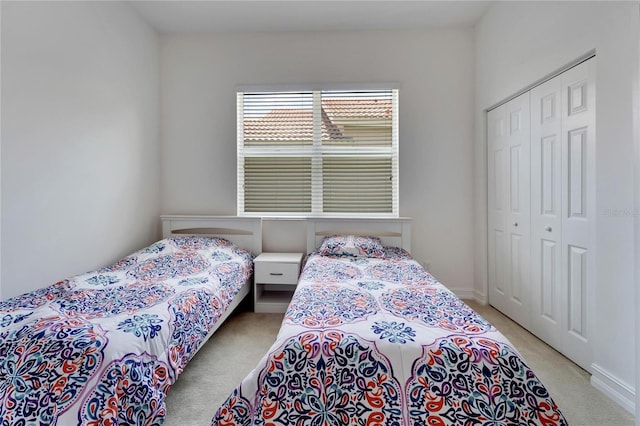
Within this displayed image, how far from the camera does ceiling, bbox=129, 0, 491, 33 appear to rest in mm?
2686

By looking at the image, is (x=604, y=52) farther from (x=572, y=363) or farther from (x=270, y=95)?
(x=270, y=95)

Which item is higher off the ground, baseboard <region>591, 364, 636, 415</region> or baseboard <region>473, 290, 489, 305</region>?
baseboard <region>473, 290, 489, 305</region>

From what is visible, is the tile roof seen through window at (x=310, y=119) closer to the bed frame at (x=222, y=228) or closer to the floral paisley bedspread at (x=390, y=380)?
the bed frame at (x=222, y=228)

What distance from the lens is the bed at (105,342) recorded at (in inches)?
40.4

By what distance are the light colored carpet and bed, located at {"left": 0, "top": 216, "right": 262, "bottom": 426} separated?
0.75 ft

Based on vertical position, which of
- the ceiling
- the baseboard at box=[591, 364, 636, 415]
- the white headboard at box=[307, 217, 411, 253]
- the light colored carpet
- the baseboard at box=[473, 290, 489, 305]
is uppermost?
the ceiling

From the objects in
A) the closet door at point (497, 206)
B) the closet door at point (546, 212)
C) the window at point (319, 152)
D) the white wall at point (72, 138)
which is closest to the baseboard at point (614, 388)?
the closet door at point (546, 212)

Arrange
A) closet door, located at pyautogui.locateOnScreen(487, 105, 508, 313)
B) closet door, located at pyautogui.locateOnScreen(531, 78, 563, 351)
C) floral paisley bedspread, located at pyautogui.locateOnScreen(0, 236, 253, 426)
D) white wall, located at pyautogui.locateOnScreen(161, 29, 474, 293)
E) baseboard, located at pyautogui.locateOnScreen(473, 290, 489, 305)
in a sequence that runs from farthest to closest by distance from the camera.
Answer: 1. white wall, located at pyautogui.locateOnScreen(161, 29, 474, 293)
2. baseboard, located at pyautogui.locateOnScreen(473, 290, 489, 305)
3. closet door, located at pyautogui.locateOnScreen(487, 105, 508, 313)
4. closet door, located at pyautogui.locateOnScreen(531, 78, 563, 351)
5. floral paisley bedspread, located at pyautogui.locateOnScreen(0, 236, 253, 426)

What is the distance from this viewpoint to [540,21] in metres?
2.13

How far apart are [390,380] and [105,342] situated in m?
1.10

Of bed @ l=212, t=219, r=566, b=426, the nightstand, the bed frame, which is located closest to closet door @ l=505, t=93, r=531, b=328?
bed @ l=212, t=219, r=566, b=426

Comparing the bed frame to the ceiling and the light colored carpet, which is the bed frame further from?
the ceiling

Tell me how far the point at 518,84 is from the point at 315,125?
1.79 metres

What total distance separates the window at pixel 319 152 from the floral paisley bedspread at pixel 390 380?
6.48 feet
